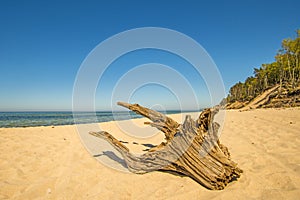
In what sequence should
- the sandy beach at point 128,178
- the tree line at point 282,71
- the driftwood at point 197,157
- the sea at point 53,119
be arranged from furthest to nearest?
the tree line at point 282,71
the sea at point 53,119
the driftwood at point 197,157
the sandy beach at point 128,178

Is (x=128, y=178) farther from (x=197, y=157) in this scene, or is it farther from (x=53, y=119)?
(x=53, y=119)

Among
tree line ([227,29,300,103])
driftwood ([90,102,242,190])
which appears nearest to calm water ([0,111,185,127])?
driftwood ([90,102,242,190])

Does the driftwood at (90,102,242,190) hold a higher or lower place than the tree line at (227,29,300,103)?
lower

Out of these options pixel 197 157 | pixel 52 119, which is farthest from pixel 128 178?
pixel 52 119

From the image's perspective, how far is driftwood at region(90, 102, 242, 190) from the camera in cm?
326

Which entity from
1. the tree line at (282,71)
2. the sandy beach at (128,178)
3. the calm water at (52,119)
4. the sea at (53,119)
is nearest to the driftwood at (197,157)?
the sandy beach at (128,178)

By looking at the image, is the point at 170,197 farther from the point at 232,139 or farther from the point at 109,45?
the point at 109,45

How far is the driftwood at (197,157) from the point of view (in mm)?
3262

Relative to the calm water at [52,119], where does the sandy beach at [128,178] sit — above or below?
below

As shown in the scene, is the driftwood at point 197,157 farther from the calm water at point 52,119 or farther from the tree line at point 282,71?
the tree line at point 282,71

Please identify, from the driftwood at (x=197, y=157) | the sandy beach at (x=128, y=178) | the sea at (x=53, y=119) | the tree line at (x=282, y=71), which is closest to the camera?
the sandy beach at (x=128, y=178)

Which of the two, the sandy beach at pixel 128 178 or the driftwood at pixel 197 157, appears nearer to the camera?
the sandy beach at pixel 128 178

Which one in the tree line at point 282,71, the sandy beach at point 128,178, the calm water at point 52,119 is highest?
the tree line at point 282,71

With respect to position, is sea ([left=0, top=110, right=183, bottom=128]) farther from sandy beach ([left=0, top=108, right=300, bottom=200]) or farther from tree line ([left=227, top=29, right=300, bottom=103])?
tree line ([left=227, top=29, right=300, bottom=103])
